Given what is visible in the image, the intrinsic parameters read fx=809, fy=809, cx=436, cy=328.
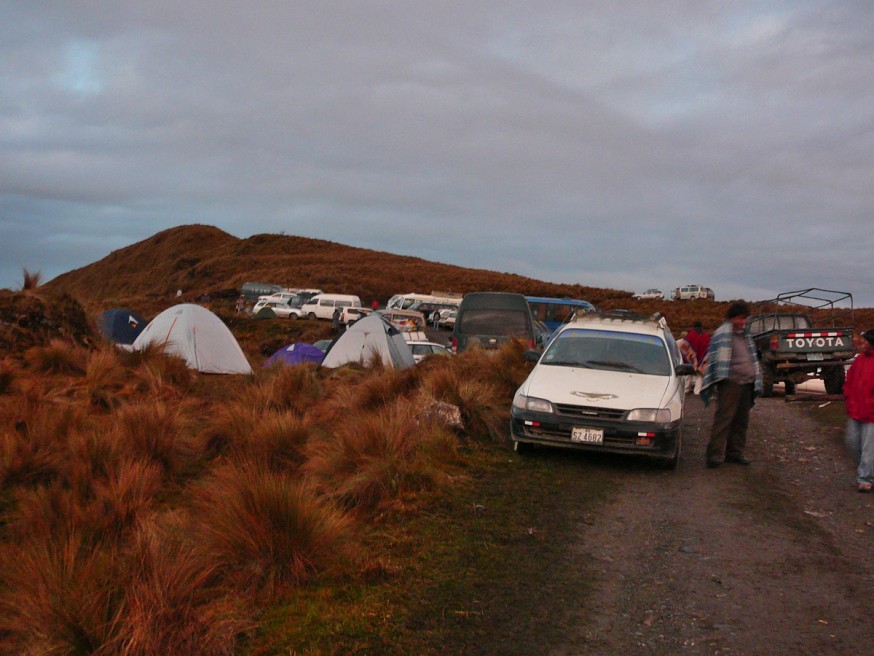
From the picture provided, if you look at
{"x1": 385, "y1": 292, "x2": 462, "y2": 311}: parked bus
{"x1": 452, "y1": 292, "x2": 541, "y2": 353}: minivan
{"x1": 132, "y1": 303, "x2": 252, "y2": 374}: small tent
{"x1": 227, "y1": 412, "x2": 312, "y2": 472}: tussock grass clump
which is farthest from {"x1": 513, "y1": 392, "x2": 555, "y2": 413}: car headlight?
{"x1": 385, "y1": 292, "x2": 462, "y2": 311}: parked bus

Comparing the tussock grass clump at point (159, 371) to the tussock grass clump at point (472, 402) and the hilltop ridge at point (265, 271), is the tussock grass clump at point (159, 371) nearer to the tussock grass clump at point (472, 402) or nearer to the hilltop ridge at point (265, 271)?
the tussock grass clump at point (472, 402)

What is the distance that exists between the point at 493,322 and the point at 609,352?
Result: 11.2 meters

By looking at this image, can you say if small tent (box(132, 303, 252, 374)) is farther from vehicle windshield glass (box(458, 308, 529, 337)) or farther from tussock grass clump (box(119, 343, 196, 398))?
vehicle windshield glass (box(458, 308, 529, 337))

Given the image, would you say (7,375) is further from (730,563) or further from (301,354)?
(730,563)

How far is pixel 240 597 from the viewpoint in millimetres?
4898

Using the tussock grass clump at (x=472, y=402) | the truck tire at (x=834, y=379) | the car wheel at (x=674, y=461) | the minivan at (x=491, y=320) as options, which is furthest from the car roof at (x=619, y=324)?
the minivan at (x=491, y=320)

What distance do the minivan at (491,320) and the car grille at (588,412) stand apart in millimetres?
11998

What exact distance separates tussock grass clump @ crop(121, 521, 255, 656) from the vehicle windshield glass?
55.3ft

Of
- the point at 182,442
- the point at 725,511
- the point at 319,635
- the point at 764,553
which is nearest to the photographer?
the point at 319,635

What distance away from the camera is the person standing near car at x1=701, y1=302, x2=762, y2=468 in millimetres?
9828

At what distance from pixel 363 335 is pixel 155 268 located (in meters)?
103

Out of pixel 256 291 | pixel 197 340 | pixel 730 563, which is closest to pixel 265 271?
pixel 256 291

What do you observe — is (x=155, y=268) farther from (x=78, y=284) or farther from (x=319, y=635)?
(x=319, y=635)

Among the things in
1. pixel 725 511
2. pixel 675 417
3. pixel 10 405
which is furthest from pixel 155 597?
pixel 10 405
